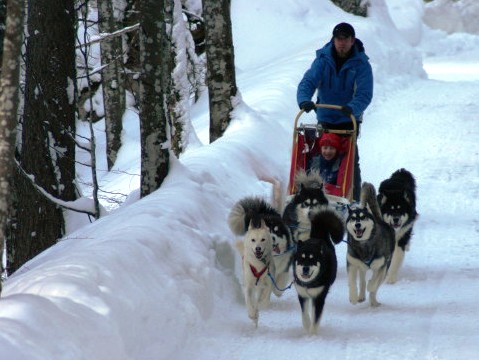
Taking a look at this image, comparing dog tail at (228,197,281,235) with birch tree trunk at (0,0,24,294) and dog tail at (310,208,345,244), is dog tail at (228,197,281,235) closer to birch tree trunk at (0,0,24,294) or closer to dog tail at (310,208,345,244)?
dog tail at (310,208,345,244)

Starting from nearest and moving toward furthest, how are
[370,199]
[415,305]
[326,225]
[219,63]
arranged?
[326,225]
[415,305]
[370,199]
[219,63]

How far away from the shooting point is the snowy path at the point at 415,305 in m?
5.96

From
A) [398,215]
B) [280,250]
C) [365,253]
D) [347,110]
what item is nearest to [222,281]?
[280,250]

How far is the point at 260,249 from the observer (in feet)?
21.9

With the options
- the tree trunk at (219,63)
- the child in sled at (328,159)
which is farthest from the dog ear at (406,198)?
the tree trunk at (219,63)

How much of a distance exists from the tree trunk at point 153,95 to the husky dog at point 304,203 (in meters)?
1.62

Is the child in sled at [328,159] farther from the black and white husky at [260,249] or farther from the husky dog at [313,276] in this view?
the husky dog at [313,276]

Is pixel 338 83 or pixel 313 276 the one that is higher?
pixel 338 83

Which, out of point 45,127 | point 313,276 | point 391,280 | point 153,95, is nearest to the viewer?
point 313,276

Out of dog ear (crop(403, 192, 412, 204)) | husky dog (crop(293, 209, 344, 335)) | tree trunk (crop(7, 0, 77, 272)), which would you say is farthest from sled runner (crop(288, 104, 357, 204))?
tree trunk (crop(7, 0, 77, 272))

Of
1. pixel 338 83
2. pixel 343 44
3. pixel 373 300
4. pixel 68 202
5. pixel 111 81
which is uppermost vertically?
pixel 343 44

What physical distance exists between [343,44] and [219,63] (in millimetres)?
4582

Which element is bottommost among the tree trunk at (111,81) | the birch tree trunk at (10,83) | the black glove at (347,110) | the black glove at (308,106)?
the tree trunk at (111,81)

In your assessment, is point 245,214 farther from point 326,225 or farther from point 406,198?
point 406,198
